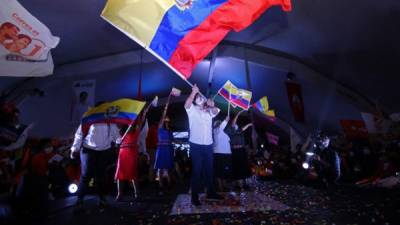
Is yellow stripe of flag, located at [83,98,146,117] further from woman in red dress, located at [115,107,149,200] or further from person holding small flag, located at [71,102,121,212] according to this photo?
person holding small flag, located at [71,102,121,212]

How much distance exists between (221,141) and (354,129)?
5792 millimetres

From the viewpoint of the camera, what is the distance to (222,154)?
6066 mm

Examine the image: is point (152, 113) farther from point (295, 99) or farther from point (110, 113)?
point (110, 113)

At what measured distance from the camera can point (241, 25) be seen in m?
3.44

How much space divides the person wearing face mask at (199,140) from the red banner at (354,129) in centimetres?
662

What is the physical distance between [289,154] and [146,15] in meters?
9.99

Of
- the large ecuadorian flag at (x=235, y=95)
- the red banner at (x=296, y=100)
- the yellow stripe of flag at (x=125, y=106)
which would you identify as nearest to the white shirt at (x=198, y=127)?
the yellow stripe of flag at (x=125, y=106)

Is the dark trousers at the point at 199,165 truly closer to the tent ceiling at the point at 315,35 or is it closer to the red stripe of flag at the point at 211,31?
the red stripe of flag at the point at 211,31

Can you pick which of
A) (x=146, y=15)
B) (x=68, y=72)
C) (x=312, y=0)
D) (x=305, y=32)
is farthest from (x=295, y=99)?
(x=146, y=15)

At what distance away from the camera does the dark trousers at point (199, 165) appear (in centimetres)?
453

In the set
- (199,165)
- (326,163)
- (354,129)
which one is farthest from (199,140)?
(354,129)

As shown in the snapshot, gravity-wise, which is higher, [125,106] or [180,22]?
[180,22]

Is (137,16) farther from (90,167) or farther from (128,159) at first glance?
(128,159)

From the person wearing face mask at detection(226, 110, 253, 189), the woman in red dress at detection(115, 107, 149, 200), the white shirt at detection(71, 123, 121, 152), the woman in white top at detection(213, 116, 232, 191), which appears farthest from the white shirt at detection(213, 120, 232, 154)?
the white shirt at detection(71, 123, 121, 152)
